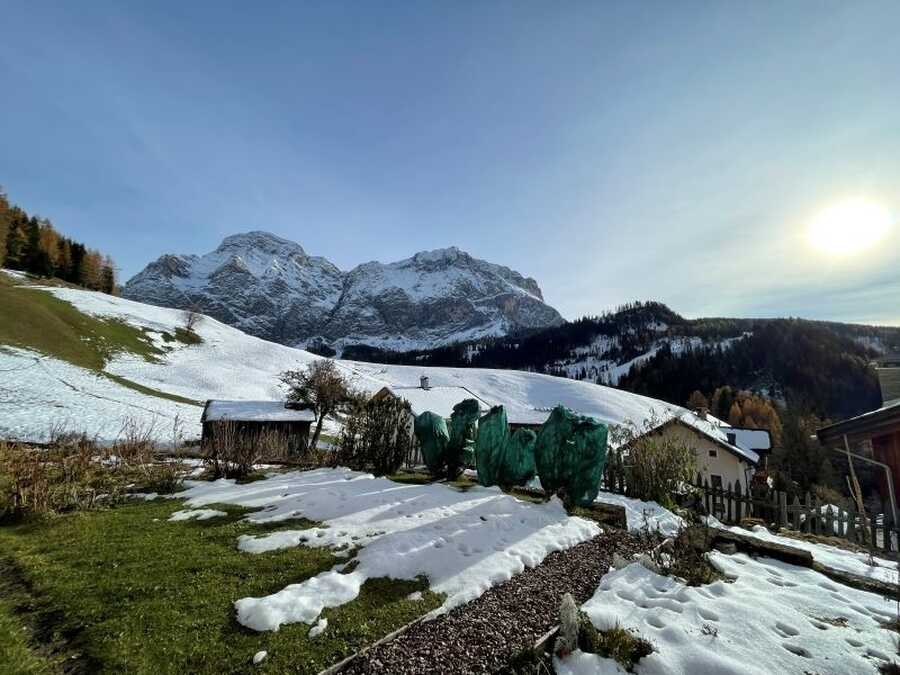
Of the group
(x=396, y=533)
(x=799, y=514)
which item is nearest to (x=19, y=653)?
(x=396, y=533)

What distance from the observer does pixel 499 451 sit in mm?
11492

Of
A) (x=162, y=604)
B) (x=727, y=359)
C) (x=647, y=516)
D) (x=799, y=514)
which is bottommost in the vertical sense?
(x=162, y=604)

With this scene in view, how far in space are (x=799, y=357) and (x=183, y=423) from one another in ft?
506

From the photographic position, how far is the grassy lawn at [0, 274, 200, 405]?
4225 cm

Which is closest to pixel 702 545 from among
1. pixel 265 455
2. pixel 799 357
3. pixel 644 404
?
pixel 265 455

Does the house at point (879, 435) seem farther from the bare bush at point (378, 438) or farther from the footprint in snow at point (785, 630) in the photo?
the bare bush at point (378, 438)

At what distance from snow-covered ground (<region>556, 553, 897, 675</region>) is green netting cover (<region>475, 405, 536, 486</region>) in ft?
17.6

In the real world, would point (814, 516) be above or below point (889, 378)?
below

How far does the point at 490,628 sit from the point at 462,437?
8.16 m

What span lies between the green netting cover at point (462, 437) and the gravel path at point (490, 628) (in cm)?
616

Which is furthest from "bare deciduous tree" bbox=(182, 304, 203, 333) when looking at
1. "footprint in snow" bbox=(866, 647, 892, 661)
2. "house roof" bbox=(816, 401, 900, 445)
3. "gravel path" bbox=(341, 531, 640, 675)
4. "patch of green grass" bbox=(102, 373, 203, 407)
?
"footprint in snow" bbox=(866, 647, 892, 661)

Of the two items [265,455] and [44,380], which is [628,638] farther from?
[44,380]

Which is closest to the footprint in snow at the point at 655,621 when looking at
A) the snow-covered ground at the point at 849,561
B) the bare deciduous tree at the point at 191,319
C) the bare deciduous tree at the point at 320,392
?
Answer: the snow-covered ground at the point at 849,561

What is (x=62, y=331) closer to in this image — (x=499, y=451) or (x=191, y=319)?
(x=191, y=319)
